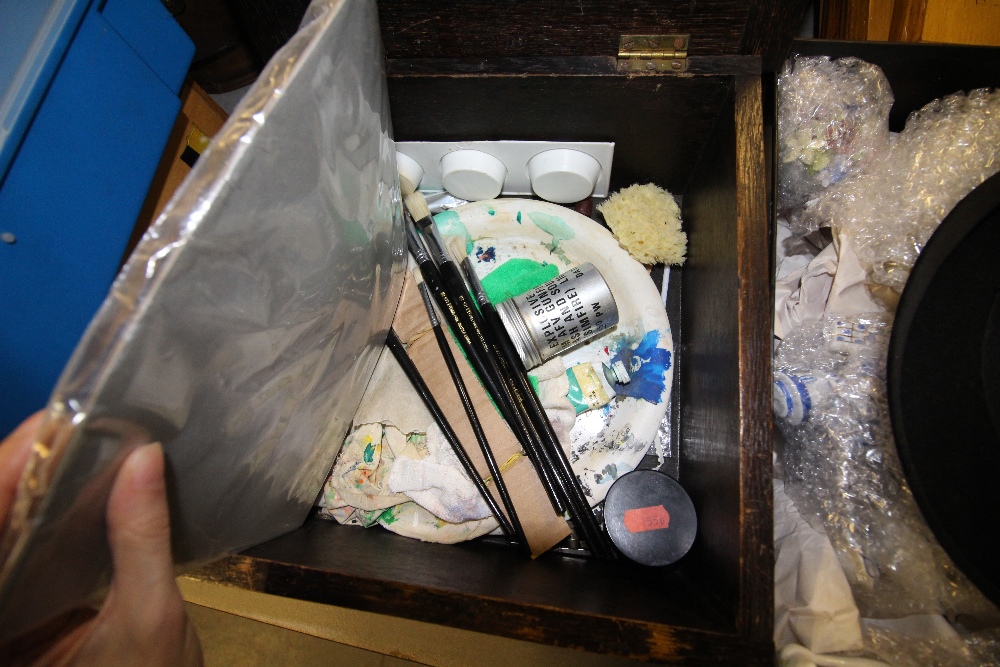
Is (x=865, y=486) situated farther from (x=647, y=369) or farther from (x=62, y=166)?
(x=62, y=166)

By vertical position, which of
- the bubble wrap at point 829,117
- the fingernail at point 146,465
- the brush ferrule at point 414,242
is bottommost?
the fingernail at point 146,465

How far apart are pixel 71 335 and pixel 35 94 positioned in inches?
7.8

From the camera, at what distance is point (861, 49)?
590 millimetres

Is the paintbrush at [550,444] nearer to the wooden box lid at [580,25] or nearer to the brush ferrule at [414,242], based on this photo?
the brush ferrule at [414,242]

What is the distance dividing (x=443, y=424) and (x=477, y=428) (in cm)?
4

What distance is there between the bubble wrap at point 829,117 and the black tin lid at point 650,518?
381mm

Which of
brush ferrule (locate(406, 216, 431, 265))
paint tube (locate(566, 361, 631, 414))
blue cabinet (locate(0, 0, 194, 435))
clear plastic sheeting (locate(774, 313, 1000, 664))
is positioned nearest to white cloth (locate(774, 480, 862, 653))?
clear plastic sheeting (locate(774, 313, 1000, 664))

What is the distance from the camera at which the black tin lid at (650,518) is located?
55 centimetres

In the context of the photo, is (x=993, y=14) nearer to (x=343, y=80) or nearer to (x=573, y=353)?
(x=573, y=353)

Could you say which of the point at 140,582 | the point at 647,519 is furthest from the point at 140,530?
the point at 647,519

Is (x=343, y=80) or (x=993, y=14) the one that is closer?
(x=343, y=80)

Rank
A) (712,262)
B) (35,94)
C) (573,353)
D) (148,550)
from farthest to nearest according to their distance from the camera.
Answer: (573,353) < (712,262) < (35,94) < (148,550)

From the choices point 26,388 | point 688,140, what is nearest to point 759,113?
point 688,140

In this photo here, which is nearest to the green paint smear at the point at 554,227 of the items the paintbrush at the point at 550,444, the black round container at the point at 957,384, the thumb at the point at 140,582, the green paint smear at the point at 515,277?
the green paint smear at the point at 515,277
